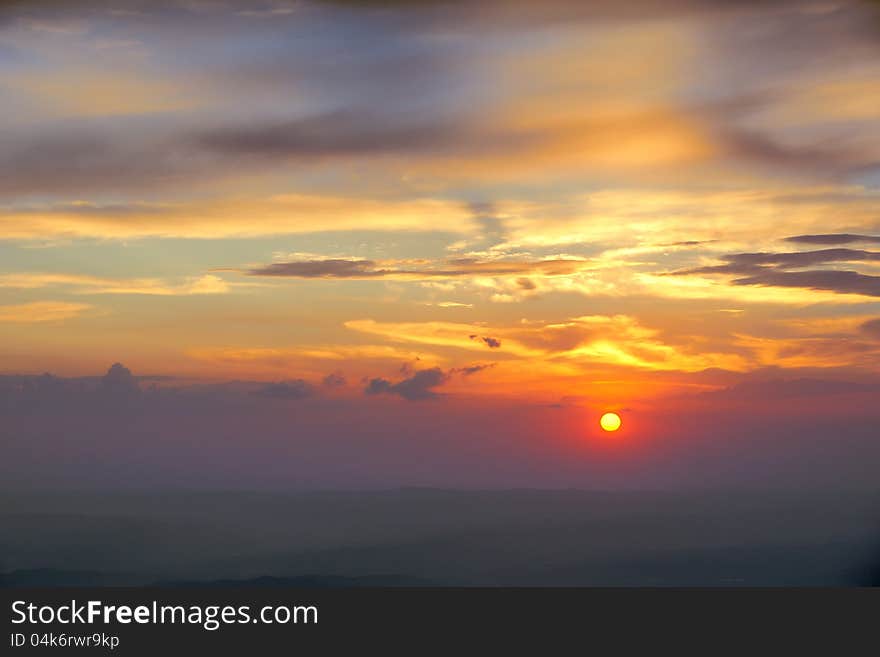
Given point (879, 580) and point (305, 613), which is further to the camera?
point (879, 580)

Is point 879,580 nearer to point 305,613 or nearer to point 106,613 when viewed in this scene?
point 305,613

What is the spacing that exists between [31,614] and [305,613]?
4.13 meters

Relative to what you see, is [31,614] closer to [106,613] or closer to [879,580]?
[106,613]

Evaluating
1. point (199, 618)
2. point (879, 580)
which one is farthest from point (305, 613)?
point (879, 580)

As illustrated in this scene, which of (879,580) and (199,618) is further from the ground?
(879,580)

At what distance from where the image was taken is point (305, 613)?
14.0m

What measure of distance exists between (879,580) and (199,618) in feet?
55.0

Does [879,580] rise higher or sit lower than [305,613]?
higher

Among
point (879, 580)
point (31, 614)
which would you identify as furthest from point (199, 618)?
point (879, 580)

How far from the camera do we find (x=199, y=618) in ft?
45.3

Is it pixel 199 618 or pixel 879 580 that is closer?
pixel 199 618

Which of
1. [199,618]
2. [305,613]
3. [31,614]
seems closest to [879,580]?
[305,613]

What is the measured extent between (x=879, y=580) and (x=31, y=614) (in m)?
19.0

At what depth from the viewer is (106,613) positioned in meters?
13.9
